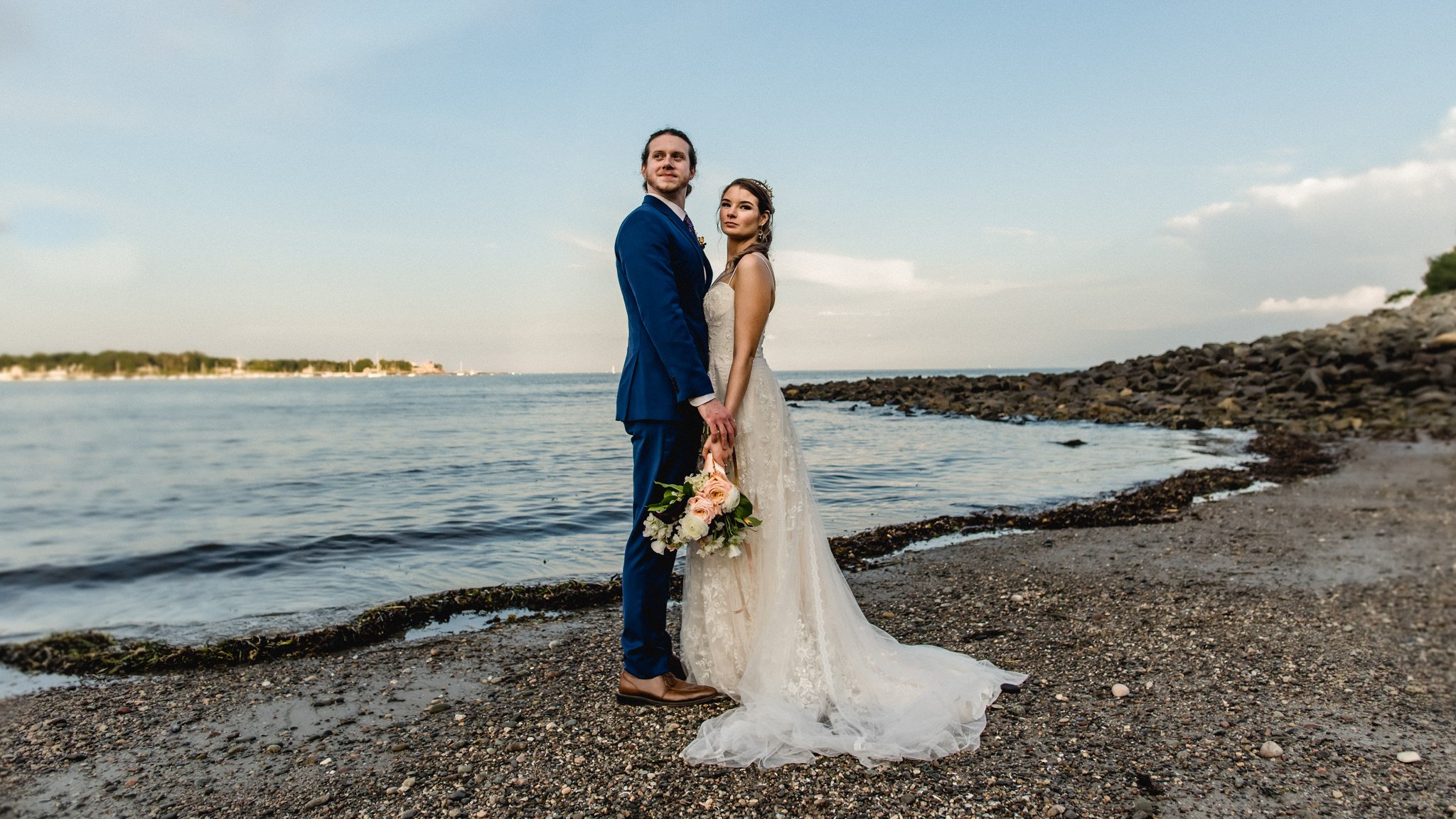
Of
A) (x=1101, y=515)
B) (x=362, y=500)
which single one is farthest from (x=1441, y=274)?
(x=362, y=500)

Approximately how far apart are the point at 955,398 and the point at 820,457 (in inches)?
840

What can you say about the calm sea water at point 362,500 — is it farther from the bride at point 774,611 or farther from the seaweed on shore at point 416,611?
the bride at point 774,611

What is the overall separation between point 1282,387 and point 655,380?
30632 mm

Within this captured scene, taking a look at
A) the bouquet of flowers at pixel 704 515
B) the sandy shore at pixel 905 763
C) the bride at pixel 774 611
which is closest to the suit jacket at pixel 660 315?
the bride at pixel 774 611

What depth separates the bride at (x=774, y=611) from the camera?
3.71 meters

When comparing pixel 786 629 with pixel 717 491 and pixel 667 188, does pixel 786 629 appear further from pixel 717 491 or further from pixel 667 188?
pixel 667 188

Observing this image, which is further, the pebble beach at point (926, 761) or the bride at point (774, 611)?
the bride at point (774, 611)

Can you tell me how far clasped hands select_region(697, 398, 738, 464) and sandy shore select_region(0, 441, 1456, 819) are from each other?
132cm

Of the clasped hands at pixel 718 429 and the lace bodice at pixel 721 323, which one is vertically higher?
the lace bodice at pixel 721 323

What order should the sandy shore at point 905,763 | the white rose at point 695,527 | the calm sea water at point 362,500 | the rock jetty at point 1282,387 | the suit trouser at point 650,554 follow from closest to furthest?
the sandy shore at point 905,763 < the white rose at point 695,527 < the suit trouser at point 650,554 < the calm sea water at point 362,500 < the rock jetty at point 1282,387

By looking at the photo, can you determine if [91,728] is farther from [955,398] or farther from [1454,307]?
[1454,307]

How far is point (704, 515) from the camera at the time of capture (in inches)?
143

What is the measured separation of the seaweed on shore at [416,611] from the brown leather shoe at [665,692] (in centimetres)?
276

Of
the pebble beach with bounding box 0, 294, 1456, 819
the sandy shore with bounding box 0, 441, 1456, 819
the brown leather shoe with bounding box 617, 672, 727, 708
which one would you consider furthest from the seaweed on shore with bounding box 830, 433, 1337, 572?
the brown leather shoe with bounding box 617, 672, 727, 708
